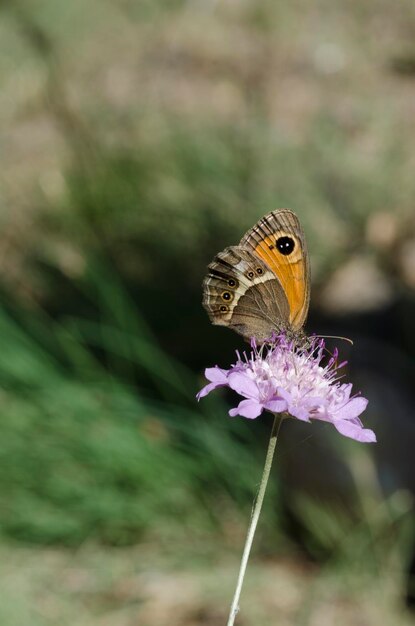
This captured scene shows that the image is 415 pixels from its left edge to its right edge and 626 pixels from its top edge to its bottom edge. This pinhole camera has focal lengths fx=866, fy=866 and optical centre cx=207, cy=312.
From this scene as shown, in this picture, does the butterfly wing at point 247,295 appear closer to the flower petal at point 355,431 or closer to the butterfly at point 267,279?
the butterfly at point 267,279

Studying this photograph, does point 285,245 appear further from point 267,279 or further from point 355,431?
point 355,431

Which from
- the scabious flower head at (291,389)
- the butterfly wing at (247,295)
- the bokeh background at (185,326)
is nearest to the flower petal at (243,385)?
the scabious flower head at (291,389)

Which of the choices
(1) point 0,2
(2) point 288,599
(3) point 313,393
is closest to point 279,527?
(2) point 288,599

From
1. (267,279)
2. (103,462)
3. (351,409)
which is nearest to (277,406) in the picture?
(351,409)

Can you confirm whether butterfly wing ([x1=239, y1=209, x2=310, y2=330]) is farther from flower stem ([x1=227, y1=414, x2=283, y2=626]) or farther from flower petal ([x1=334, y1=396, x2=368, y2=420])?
flower stem ([x1=227, y1=414, x2=283, y2=626])

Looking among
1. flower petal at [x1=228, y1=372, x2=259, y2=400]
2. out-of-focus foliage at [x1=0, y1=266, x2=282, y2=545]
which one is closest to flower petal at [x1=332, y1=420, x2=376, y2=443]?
flower petal at [x1=228, y1=372, x2=259, y2=400]
